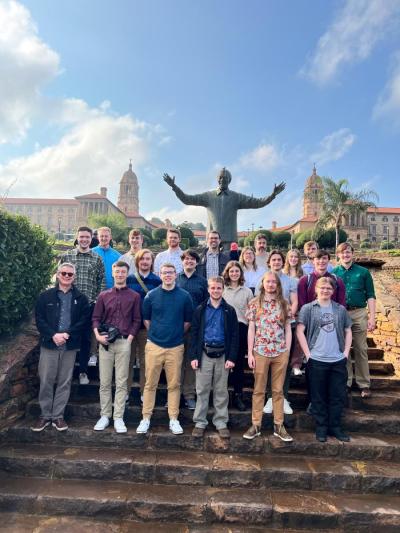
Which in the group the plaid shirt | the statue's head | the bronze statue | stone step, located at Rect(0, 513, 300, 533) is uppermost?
the statue's head

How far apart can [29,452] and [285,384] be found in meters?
2.75

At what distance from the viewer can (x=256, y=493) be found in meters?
3.01

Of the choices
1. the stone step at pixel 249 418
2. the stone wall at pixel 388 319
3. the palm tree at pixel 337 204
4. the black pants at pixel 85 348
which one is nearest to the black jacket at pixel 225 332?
the stone step at pixel 249 418

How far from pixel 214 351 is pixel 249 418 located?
3.03 ft

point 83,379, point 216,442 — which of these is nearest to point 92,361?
point 83,379

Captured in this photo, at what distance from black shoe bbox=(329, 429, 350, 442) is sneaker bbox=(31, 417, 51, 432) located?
9.86ft

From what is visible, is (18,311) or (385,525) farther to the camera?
(18,311)

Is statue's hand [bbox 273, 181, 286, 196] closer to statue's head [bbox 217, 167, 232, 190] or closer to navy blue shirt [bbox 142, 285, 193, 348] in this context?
statue's head [bbox 217, 167, 232, 190]

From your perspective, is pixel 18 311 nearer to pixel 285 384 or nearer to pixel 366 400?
pixel 285 384

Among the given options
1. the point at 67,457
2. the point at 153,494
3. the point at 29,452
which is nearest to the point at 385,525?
the point at 153,494

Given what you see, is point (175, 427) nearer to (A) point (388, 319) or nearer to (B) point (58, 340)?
(B) point (58, 340)

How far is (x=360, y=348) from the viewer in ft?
13.7

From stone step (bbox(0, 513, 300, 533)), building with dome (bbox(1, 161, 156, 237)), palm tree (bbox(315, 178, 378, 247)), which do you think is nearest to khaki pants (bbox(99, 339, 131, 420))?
stone step (bbox(0, 513, 300, 533))

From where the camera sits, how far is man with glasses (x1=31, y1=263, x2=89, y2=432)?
3.69m
